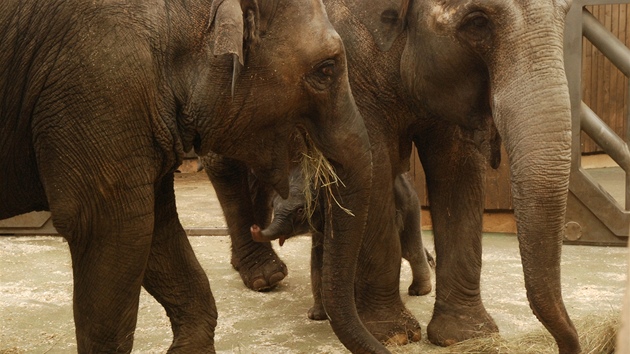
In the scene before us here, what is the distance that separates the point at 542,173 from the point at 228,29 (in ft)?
4.72

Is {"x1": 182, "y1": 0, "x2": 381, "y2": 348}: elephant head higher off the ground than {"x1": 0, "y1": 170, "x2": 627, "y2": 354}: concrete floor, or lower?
higher

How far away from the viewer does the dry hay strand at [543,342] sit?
491 centimetres

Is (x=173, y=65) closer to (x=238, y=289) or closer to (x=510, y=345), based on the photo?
(x=510, y=345)

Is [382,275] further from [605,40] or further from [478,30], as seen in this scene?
[605,40]

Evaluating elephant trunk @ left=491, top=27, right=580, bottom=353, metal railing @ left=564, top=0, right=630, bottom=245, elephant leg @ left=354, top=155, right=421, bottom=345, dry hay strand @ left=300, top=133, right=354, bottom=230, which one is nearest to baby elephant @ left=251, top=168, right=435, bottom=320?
elephant leg @ left=354, top=155, right=421, bottom=345

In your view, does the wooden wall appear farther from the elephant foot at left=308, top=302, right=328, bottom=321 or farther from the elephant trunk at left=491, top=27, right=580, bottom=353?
the elephant trunk at left=491, top=27, right=580, bottom=353

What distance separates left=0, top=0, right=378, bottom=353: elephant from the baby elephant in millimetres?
1020

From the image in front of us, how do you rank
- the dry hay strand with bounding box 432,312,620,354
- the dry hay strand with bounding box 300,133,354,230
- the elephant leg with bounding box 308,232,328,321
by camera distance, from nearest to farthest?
1. the dry hay strand with bounding box 300,133,354,230
2. the dry hay strand with bounding box 432,312,620,354
3. the elephant leg with bounding box 308,232,328,321

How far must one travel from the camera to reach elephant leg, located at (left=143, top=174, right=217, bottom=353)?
4.53 m

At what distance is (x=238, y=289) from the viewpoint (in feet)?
21.8

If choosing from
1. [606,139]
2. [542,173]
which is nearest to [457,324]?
[542,173]

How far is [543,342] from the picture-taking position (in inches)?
203

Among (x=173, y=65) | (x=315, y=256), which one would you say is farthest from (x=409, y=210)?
(x=173, y=65)

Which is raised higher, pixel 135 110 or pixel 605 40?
pixel 605 40
